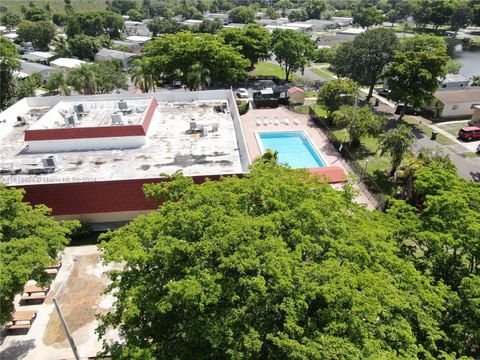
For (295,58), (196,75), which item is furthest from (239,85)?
(196,75)

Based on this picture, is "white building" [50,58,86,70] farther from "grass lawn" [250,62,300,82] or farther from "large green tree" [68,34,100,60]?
"grass lawn" [250,62,300,82]

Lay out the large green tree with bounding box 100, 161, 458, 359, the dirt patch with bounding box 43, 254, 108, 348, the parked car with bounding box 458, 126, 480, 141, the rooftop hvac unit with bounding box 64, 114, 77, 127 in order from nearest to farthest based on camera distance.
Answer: the large green tree with bounding box 100, 161, 458, 359
the dirt patch with bounding box 43, 254, 108, 348
the rooftop hvac unit with bounding box 64, 114, 77, 127
the parked car with bounding box 458, 126, 480, 141

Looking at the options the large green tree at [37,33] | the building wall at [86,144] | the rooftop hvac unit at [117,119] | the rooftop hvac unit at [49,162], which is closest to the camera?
the rooftop hvac unit at [49,162]

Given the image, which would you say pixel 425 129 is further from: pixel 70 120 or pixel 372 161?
pixel 70 120

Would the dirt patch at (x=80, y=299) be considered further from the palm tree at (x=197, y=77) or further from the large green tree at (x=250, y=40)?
the large green tree at (x=250, y=40)

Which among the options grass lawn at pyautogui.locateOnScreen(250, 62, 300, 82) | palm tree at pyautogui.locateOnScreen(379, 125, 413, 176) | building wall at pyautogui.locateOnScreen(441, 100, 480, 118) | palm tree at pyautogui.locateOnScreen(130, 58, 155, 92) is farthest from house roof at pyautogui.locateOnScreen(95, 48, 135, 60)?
building wall at pyautogui.locateOnScreen(441, 100, 480, 118)

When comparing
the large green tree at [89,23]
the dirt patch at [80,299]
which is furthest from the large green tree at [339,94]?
the large green tree at [89,23]
